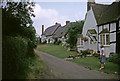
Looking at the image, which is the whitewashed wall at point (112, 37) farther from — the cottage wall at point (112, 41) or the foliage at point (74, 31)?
the foliage at point (74, 31)

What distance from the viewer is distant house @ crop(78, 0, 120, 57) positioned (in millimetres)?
16094

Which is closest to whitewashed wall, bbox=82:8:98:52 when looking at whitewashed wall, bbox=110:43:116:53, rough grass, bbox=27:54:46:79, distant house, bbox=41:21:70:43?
whitewashed wall, bbox=110:43:116:53

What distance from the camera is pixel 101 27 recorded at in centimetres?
1847

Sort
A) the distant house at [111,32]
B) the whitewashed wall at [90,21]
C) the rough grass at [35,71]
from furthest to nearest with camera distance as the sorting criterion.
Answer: the whitewashed wall at [90,21] < the distant house at [111,32] < the rough grass at [35,71]

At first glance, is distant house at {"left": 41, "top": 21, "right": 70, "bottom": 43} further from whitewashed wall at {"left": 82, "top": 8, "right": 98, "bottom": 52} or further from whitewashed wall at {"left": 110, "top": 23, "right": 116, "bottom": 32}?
whitewashed wall at {"left": 110, "top": 23, "right": 116, "bottom": 32}

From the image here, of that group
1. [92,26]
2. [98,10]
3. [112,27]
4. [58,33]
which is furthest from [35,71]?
[58,33]

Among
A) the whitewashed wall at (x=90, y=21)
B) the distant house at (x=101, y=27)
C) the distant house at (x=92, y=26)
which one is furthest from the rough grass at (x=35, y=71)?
the whitewashed wall at (x=90, y=21)

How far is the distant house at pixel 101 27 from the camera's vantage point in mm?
16094

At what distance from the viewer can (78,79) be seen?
7.03 meters

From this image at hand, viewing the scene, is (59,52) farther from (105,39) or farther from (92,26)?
(105,39)

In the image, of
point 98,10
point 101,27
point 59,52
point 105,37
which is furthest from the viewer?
point 59,52

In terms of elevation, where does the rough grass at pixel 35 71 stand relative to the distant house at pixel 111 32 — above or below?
below

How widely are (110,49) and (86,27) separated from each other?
7.77m

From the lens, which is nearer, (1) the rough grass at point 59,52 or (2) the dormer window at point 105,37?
(2) the dormer window at point 105,37
